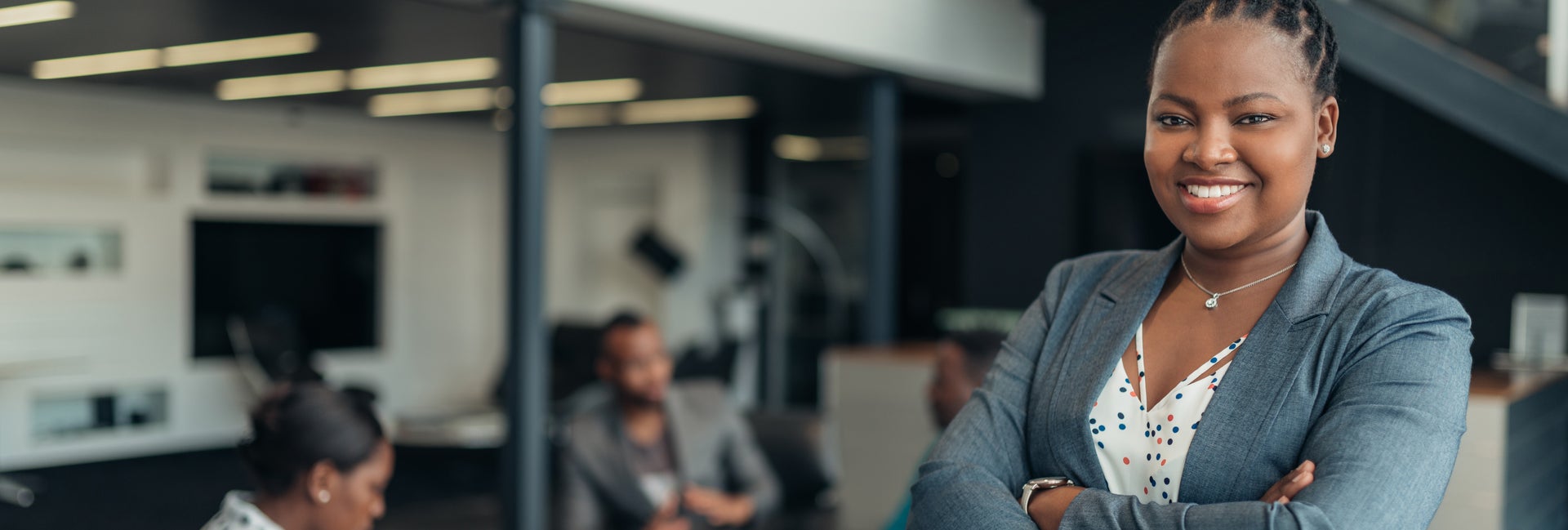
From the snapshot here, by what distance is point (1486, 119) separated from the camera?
391 cm

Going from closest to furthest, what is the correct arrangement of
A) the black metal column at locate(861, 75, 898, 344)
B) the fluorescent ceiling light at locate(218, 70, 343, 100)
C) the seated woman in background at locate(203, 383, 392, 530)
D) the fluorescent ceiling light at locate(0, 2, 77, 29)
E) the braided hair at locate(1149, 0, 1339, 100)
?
the braided hair at locate(1149, 0, 1339, 100), the seated woman in background at locate(203, 383, 392, 530), the fluorescent ceiling light at locate(0, 2, 77, 29), the black metal column at locate(861, 75, 898, 344), the fluorescent ceiling light at locate(218, 70, 343, 100)

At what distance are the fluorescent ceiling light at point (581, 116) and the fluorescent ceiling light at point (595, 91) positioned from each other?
31cm

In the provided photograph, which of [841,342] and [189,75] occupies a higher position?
[189,75]

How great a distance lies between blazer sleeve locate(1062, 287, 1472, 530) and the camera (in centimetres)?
107

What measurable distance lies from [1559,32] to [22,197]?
7284 mm

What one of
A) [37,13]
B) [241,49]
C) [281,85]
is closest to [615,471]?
[37,13]

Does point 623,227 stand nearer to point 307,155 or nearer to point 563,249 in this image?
point 563,249

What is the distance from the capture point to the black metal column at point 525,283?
410cm

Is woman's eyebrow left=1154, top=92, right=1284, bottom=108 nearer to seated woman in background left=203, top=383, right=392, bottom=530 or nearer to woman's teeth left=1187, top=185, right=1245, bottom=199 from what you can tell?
woman's teeth left=1187, top=185, right=1245, bottom=199

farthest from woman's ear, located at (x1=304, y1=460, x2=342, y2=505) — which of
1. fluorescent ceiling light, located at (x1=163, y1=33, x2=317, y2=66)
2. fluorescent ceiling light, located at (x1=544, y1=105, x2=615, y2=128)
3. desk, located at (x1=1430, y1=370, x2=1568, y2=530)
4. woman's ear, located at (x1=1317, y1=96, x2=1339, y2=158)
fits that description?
fluorescent ceiling light, located at (x1=544, y1=105, x2=615, y2=128)

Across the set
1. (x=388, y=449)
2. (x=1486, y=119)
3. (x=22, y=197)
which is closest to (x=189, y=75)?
(x=22, y=197)

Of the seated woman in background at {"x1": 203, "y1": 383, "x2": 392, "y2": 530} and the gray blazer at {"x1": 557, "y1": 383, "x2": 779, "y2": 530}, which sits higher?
the seated woman in background at {"x1": 203, "y1": 383, "x2": 392, "y2": 530}

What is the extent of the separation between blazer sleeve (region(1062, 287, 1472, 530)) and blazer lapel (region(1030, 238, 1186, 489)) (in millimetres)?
83

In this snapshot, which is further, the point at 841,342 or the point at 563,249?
the point at 563,249
